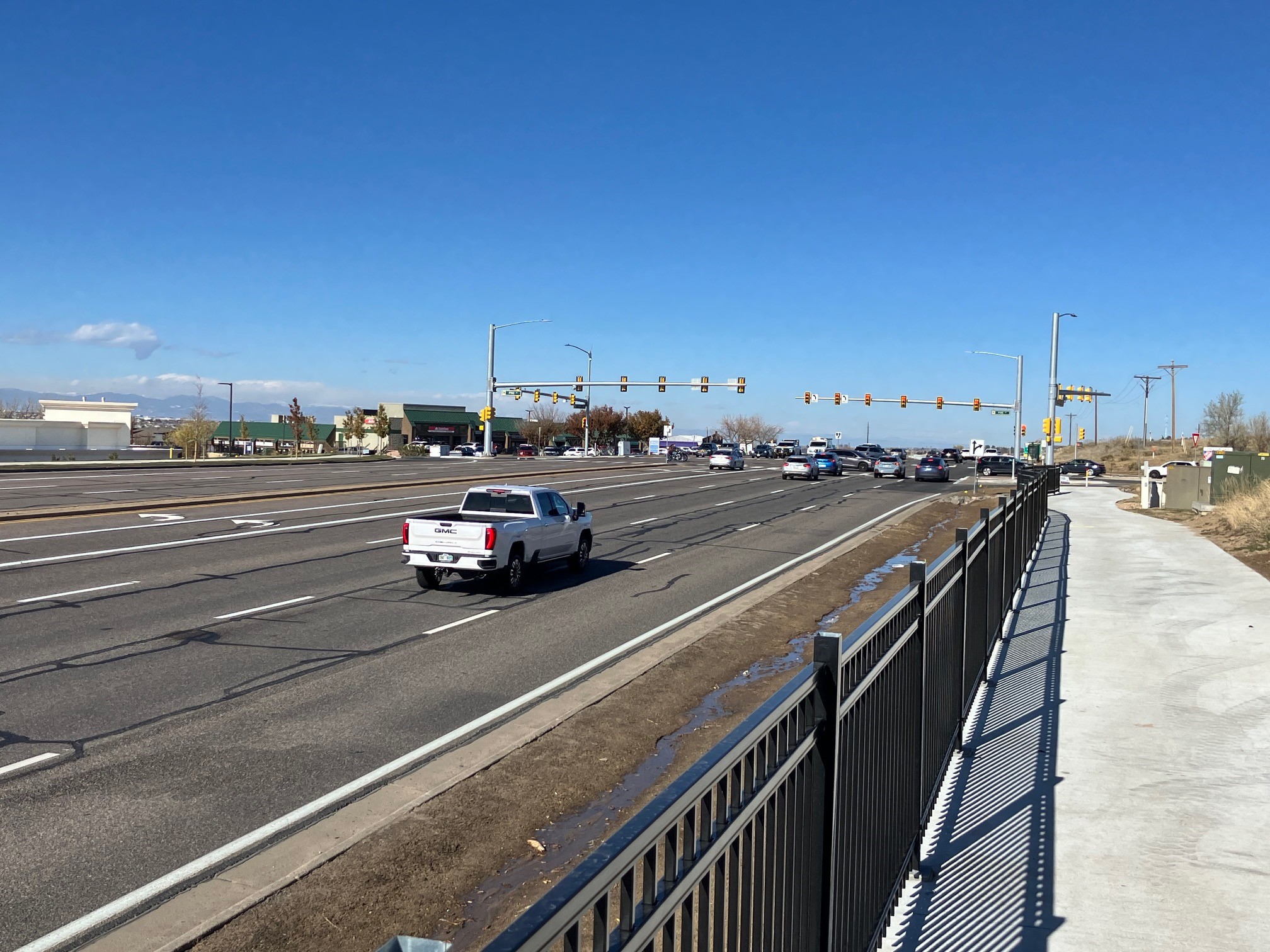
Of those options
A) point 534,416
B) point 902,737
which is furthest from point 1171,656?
point 534,416

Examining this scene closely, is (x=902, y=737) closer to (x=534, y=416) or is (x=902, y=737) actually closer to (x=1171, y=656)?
(x=1171, y=656)

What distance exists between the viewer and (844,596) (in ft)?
56.2

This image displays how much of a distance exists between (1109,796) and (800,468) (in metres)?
48.9

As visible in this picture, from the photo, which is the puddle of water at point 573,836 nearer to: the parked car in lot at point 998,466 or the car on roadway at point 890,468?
the car on roadway at point 890,468

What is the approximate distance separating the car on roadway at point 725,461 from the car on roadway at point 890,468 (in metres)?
8.96

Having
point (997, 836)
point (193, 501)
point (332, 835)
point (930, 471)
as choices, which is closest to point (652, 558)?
point (193, 501)

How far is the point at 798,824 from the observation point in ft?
11.5

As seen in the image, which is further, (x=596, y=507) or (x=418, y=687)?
(x=596, y=507)

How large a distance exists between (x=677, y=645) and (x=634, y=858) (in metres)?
10.6

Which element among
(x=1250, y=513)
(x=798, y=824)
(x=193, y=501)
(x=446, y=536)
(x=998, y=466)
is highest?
(x=998, y=466)

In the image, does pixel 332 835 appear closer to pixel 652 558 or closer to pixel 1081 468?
pixel 652 558

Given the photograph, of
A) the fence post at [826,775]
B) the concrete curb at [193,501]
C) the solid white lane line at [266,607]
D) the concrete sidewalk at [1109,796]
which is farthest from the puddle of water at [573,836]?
the concrete curb at [193,501]

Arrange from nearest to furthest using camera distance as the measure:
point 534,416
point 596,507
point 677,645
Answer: point 677,645 < point 596,507 < point 534,416

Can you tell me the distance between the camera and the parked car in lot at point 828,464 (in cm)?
6166
